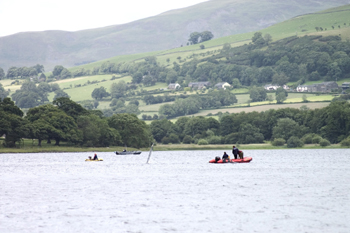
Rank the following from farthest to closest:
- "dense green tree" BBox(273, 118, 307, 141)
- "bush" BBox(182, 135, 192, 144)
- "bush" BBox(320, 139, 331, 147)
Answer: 1. "bush" BBox(182, 135, 192, 144)
2. "dense green tree" BBox(273, 118, 307, 141)
3. "bush" BBox(320, 139, 331, 147)

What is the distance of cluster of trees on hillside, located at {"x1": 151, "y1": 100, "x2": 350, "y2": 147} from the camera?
6186 inches

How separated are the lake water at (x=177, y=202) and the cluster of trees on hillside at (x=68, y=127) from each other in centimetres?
5867

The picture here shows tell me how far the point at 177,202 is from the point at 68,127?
333 feet

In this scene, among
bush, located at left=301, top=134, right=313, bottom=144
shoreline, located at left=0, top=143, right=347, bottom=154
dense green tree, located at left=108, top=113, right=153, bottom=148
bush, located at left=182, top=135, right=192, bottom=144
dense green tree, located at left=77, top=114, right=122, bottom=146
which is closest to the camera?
shoreline, located at left=0, top=143, right=347, bottom=154

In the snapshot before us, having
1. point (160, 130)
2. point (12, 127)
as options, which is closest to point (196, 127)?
point (160, 130)

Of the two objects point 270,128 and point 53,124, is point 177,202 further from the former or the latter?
point 270,128

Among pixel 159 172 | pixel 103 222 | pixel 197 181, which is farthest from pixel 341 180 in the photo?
pixel 103 222

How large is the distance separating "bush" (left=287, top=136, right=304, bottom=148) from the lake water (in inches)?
2984

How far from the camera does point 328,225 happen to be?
38.6 metres

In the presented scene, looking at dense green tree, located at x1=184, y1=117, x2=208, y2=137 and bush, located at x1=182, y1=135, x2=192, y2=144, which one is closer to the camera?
bush, located at x1=182, y1=135, x2=192, y2=144

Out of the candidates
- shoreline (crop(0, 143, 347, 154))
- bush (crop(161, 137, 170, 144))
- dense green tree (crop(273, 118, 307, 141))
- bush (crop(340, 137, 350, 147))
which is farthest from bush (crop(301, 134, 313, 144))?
bush (crop(161, 137, 170, 144))

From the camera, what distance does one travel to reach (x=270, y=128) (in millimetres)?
172000

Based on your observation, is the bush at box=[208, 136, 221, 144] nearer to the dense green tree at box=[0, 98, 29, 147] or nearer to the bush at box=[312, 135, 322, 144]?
the bush at box=[312, 135, 322, 144]

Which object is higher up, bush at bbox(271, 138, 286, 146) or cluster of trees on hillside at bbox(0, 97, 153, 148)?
cluster of trees on hillside at bbox(0, 97, 153, 148)
